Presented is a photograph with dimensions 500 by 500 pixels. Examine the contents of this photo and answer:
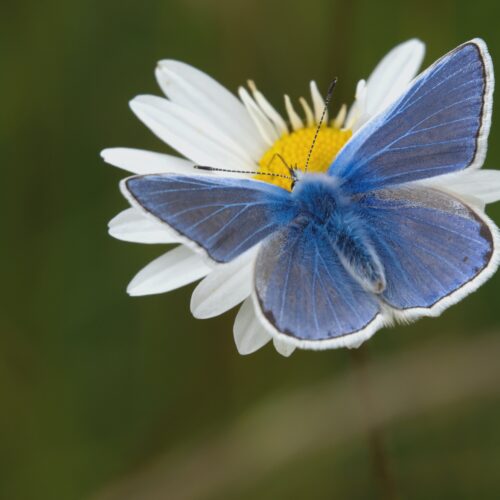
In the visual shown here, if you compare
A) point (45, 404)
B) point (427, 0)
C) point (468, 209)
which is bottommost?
point (45, 404)

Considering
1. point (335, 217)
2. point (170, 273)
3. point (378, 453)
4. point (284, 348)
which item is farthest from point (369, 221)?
point (378, 453)

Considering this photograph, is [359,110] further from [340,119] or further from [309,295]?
[309,295]

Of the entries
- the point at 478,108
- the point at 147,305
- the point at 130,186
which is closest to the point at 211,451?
the point at 147,305

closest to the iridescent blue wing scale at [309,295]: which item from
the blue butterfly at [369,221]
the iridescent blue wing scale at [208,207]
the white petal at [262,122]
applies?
the blue butterfly at [369,221]

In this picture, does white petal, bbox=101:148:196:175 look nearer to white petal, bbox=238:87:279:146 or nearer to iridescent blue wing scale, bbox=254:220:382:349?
white petal, bbox=238:87:279:146

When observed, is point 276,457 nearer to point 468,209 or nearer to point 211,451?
point 211,451

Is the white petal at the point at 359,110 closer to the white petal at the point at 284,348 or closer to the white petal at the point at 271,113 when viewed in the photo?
the white petal at the point at 271,113
